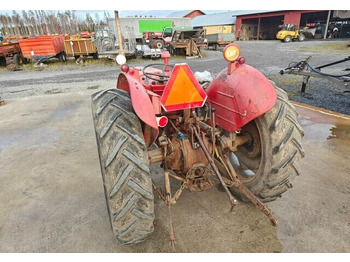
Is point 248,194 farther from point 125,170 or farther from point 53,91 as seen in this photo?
point 53,91

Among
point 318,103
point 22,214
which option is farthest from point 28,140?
point 318,103

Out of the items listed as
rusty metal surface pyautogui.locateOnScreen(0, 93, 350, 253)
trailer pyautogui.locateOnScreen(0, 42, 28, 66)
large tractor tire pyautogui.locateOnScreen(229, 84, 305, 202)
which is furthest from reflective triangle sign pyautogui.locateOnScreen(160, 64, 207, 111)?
trailer pyautogui.locateOnScreen(0, 42, 28, 66)

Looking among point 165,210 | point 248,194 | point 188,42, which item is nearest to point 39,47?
point 188,42

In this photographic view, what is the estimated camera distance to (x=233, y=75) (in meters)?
2.15

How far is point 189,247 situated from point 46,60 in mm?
15840

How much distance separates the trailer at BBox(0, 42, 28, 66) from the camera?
1356cm

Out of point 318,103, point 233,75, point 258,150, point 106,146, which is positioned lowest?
point 318,103

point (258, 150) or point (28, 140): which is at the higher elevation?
point (258, 150)

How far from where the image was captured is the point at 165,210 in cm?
246

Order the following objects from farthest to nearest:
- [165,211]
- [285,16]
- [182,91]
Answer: [285,16]
[165,211]
[182,91]

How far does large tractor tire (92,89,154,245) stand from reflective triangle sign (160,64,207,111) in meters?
0.32

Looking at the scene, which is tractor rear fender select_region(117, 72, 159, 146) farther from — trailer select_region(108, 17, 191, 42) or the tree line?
the tree line

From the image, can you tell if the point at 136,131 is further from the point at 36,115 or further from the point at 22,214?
the point at 36,115

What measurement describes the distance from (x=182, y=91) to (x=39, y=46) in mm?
14803
